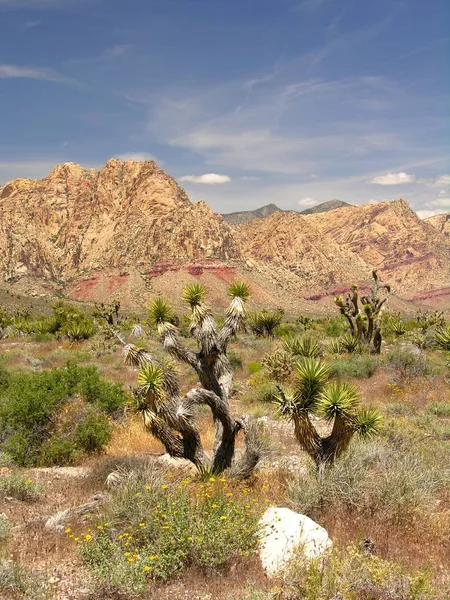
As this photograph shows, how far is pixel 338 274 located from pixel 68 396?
15238 cm

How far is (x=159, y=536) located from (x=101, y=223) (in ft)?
473

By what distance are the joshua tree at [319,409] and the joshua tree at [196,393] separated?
0.93 metres

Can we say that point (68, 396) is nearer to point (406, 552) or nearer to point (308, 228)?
point (406, 552)

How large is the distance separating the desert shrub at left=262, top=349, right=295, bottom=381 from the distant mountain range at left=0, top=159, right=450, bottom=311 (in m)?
81.3

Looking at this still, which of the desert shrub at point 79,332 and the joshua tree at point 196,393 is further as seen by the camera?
the desert shrub at point 79,332

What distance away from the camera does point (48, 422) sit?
33.1 ft

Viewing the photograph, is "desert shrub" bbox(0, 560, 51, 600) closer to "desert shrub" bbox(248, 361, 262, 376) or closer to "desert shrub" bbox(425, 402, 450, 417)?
"desert shrub" bbox(425, 402, 450, 417)

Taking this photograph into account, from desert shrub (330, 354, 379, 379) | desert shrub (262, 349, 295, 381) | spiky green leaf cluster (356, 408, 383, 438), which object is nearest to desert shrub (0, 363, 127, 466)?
spiky green leaf cluster (356, 408, 383, 438)

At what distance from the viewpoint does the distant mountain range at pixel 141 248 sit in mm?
117500

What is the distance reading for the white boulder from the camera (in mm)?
4898

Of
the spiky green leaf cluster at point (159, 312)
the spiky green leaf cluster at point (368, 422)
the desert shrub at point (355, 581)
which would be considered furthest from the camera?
the spiky green leaf cluster at point (159, 312)

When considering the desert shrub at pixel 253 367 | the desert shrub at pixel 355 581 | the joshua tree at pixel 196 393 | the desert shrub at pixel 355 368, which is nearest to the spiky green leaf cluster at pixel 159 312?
the joshua tree at pixel 196 393

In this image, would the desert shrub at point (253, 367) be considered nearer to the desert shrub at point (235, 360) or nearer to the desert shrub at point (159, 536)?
the desert shrub at point (235, 360)

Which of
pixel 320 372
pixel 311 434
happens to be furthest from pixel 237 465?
pixel 320 372
